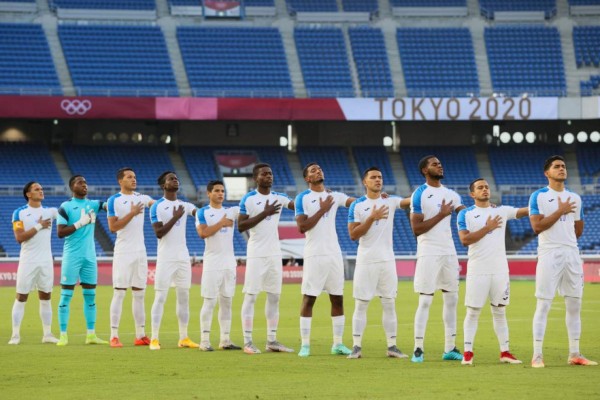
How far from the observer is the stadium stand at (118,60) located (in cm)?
5822

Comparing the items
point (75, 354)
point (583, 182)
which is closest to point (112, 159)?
point (583, 182)

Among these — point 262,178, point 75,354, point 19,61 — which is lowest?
point 75,354

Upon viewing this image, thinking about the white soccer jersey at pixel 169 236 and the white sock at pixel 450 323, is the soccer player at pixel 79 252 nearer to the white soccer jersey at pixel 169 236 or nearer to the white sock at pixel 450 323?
the white soccer jersey at pixel 169 236

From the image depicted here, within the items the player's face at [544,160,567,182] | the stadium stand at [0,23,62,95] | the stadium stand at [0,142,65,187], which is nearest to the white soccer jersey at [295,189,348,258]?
the player's face at [544,160,567,182]

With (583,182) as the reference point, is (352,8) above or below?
above

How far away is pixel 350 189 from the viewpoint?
59344 mm

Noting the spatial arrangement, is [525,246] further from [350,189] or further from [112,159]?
[112,159]

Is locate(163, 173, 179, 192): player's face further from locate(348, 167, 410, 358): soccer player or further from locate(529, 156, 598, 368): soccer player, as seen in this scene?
locate(529, 156, 598, 368): soccer player

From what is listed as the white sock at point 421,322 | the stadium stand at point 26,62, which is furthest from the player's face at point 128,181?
the stadium stand at point 26,62

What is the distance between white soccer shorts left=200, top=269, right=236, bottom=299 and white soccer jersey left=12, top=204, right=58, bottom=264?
3434mm

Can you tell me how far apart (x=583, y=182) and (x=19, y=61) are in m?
29.2

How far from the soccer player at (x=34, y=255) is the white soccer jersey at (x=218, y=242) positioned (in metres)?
3.07

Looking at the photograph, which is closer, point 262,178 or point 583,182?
point 262,178

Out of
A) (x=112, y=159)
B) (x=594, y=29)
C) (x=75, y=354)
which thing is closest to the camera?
(x=75, y=354)
